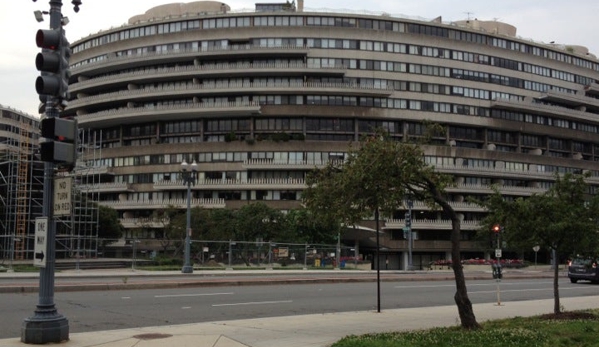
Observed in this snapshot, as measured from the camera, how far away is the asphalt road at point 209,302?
1441 cm

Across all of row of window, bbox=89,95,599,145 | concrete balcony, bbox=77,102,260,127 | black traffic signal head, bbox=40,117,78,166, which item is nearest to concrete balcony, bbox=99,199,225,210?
row of window, bbox=89,95,599,145

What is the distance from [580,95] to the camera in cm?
9744

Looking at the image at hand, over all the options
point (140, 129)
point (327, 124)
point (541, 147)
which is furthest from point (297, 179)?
point (541, 147)

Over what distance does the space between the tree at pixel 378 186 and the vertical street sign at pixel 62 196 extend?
4862 mm

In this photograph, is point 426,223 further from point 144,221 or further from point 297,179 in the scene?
point 144,221

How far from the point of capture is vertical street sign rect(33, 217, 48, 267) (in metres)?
10.1

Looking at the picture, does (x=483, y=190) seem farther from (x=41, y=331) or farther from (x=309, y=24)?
(x=41, y=331)

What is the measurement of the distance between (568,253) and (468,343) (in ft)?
24.5

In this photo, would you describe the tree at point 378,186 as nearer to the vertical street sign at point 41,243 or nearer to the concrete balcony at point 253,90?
the vertical street sign at point 41,243

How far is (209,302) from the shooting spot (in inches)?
744

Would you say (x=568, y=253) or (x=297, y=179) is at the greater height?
(x=297, y=179)

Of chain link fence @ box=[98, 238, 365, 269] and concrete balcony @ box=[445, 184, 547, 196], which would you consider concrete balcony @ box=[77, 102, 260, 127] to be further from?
chain link fence @ box=[98, 238, 365, 269]

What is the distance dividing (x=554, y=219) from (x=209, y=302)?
1019 cm

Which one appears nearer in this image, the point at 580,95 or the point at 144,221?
the point at 144,221
